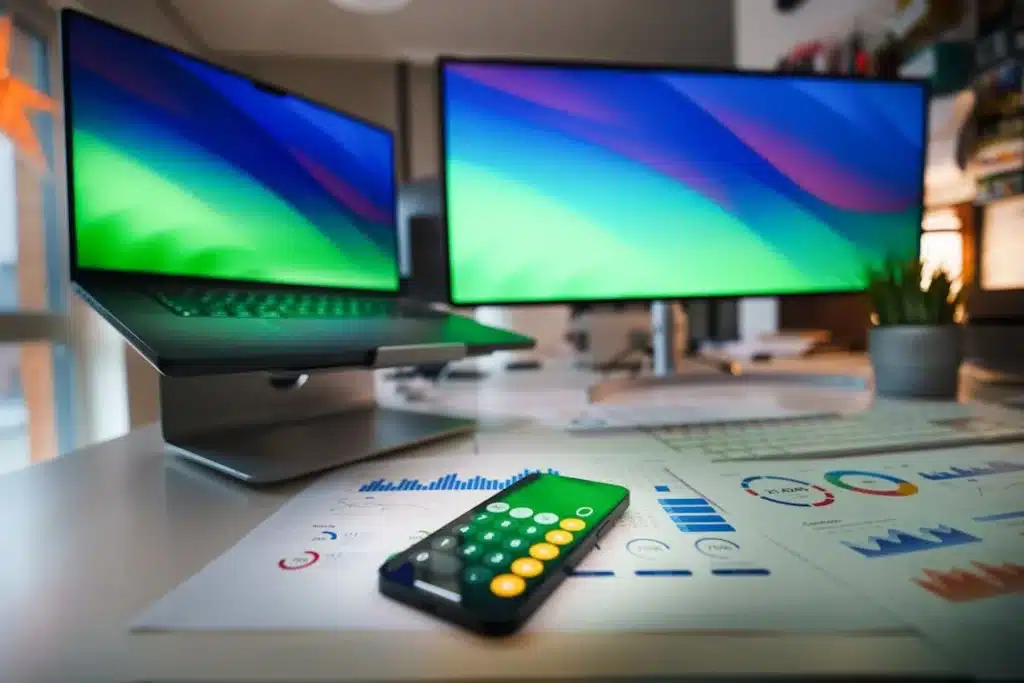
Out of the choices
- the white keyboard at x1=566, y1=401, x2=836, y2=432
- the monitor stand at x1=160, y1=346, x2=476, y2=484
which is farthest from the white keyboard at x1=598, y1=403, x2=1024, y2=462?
the monitor stand at x1=160, y1=346, x2=476, y2=484

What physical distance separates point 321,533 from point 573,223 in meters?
0.52

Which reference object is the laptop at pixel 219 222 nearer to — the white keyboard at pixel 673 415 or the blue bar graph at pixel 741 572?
the white keyboard at pixel 673 415

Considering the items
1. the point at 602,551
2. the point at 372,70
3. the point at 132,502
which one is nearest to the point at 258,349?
the point at 132,502

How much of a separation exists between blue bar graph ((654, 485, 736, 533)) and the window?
176 centimetres

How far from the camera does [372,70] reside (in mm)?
3139

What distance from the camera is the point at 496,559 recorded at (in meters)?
0.23

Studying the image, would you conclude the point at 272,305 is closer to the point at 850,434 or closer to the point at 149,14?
the point at 850,434

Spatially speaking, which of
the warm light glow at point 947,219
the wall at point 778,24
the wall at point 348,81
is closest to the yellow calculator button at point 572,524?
the warm light glow at point 947,219

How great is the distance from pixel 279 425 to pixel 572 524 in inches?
15.1

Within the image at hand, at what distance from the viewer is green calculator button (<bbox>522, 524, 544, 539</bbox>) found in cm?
25

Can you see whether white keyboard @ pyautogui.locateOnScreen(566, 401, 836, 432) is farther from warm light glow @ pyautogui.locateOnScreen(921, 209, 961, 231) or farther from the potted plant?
warm light glow @ pyautogui.locateOnScreen(921, 209, 961, 231)

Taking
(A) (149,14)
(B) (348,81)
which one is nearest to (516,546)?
(A) (149,14)

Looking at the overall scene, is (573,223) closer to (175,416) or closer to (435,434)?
(435,434)

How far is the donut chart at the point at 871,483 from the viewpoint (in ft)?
1.10
